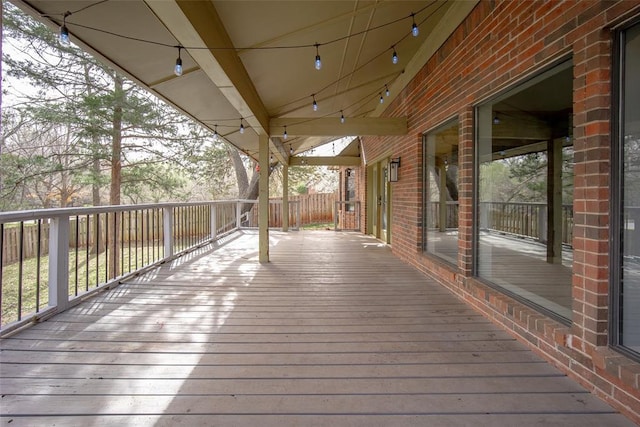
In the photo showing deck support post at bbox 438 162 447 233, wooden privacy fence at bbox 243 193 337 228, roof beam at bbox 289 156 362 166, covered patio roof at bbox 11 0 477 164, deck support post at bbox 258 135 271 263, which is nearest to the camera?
covered patio roof at bbox 11 0 477 164

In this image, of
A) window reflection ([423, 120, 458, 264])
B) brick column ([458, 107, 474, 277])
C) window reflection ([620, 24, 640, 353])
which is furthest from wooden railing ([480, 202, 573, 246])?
window reflection ([620, 24, 640, 353])

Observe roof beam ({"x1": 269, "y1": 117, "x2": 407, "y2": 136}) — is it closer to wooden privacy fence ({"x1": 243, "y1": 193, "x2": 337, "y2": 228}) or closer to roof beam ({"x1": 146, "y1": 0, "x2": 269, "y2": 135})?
roof beam ({"x1": 146, "y1": 0, "x2": 269, "y2": 135})

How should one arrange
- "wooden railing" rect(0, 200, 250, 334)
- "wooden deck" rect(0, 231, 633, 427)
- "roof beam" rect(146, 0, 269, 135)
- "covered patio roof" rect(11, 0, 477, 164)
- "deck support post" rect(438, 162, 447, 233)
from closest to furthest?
"wooden deck" rect(0, 231, 633, 427), "roof beam" rect(146, 0, 269, 135), "covered patio roof" rect(11, 0, 477, 164), "wooden railing" rect(0, 200, 250, 334), "deck support post" rect(438, 162, 447, 233)

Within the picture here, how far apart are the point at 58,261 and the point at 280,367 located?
2179mm

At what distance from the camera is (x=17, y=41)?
8.70m

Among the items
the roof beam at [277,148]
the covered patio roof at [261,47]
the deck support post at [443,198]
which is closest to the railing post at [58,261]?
the covered patio roof at [261,47]

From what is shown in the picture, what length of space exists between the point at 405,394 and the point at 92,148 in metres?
10.9

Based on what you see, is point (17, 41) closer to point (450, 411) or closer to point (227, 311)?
point (227, 311)

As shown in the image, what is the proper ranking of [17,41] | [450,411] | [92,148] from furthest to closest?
[92,148] → [17,41] → [450,411]

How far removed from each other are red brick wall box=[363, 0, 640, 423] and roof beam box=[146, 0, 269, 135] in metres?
2.22

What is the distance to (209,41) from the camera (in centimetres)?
266

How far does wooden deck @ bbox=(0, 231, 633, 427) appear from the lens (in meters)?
1.73

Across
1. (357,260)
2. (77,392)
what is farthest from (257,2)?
(357,260)

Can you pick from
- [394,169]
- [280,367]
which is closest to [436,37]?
[394,169]
